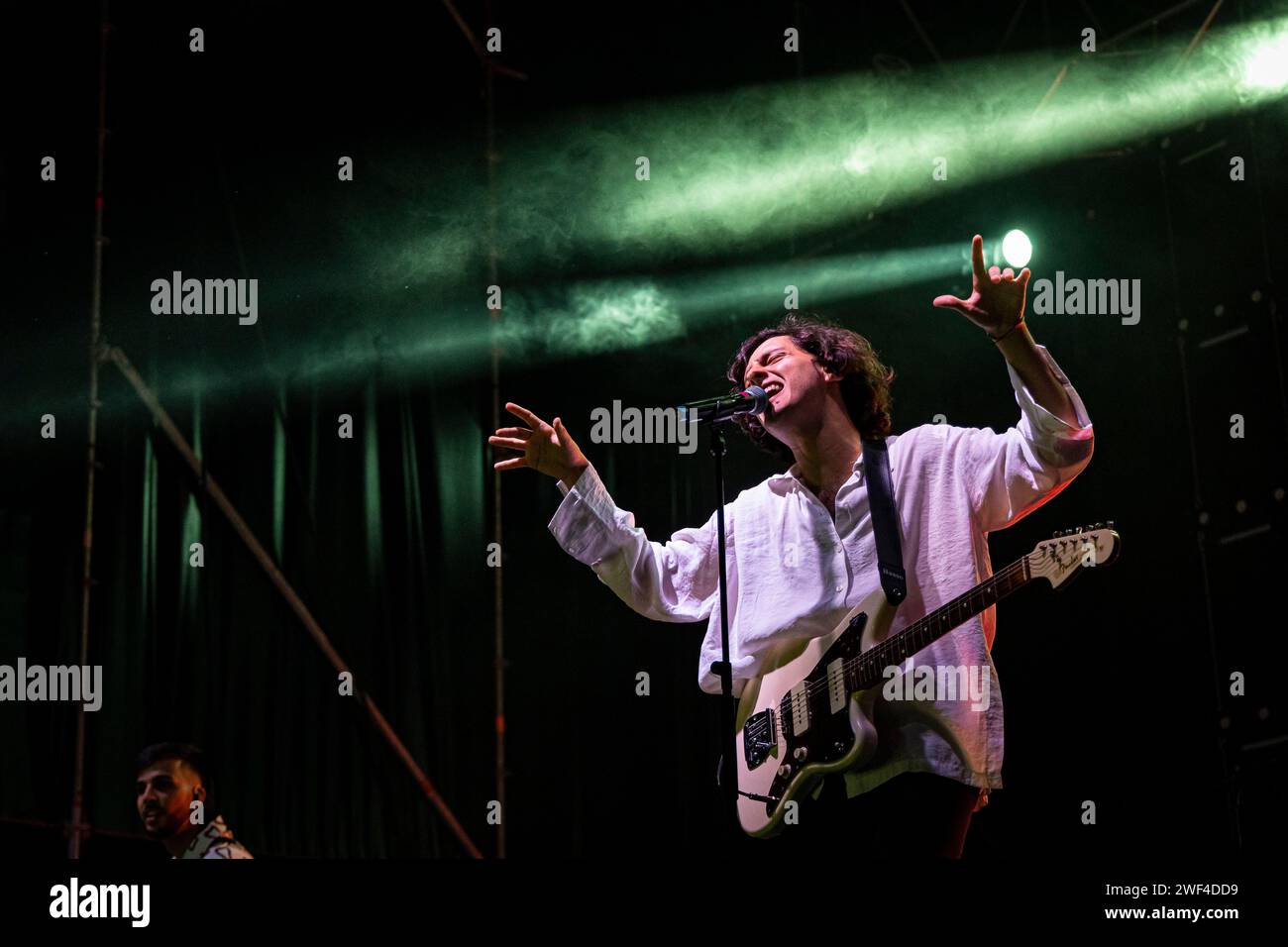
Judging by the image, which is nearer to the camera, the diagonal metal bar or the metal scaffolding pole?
the metal scaffolding pole

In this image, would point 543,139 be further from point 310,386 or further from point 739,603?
point 739,603

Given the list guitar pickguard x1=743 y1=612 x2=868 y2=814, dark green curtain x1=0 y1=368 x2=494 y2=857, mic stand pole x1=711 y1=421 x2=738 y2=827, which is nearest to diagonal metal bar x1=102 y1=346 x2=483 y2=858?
dark green curtain x1=0 y1=368 x2=494 y2=857

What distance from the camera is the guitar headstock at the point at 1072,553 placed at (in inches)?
138

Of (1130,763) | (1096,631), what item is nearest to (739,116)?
(1096,631)

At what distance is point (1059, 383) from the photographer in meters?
3.55

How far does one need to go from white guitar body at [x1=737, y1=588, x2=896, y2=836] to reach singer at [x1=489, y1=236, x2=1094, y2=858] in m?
0.05

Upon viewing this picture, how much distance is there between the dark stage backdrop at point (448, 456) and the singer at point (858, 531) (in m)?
1.53

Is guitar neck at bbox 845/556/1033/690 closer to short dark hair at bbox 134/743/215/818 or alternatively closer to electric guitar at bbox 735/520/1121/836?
electric guitar at bbox 735/520/1121/836

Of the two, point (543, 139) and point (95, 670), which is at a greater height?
point (543, 139)

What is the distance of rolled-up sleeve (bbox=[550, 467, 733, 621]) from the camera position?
4.07 metres

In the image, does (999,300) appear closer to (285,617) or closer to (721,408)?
(721,408)

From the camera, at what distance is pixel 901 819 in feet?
11.5
